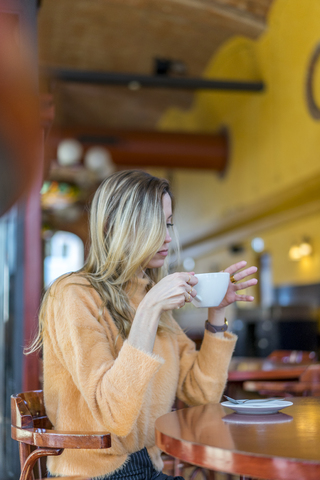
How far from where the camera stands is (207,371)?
1570 mm

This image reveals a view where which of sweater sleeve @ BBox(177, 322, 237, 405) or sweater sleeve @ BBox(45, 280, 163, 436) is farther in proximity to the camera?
sweater sleeve @ BBox(177, 322, 237, 405)

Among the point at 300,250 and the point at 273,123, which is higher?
the point at 273,123

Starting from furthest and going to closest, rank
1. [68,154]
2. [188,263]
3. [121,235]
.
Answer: [188,263], [68,154], [121,235]

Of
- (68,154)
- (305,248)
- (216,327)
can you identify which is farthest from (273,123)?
(216,327)

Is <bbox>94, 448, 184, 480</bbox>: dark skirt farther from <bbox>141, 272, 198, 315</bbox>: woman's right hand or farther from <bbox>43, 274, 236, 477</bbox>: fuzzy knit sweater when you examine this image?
<bbox>141, 272, 198, 315</bbox>: woman's right hand

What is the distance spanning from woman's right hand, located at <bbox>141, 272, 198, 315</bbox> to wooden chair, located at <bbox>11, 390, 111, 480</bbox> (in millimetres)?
303

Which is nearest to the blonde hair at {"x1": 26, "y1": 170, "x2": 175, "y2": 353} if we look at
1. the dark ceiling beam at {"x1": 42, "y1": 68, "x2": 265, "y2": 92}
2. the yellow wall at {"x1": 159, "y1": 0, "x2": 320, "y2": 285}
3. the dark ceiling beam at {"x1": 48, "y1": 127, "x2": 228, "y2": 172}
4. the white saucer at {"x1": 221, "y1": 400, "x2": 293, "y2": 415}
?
the white saucer at {"x1": 221, "y1": 400, "x2": 293, "y2": 415}

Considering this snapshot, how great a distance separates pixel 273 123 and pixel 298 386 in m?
5.08

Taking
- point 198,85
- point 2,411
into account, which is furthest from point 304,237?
point 2,411

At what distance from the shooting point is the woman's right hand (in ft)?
3.99

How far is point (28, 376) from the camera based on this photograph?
2.17 meters

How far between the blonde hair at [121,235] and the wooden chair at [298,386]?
6.12 ft

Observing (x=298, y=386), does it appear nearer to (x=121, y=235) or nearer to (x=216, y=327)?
(x=216, y=327)

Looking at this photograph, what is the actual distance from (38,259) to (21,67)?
1515mm
